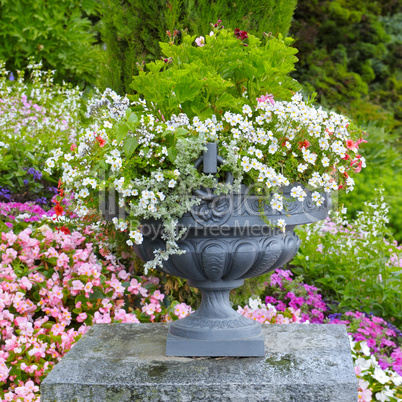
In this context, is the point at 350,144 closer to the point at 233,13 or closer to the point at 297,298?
the point at 233,13

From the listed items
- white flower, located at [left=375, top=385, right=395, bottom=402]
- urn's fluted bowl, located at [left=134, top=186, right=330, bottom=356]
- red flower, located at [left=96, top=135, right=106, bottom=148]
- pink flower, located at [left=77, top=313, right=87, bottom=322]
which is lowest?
white flower, located at [left=375, top=385, right=395, bottom=402]

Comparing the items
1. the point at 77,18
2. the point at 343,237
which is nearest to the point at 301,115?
the point at 343,237

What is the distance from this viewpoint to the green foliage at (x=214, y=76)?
2072 millimetres

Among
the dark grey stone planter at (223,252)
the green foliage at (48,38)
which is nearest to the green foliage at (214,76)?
the dark grey stone planter at (223,252)

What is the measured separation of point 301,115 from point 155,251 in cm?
79

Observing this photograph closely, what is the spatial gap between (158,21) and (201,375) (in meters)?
2.15

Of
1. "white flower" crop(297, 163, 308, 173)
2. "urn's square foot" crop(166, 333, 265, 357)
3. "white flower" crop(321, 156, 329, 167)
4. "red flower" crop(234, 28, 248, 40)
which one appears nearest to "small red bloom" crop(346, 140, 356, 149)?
"white flower" crop(321, 156, 329, 167)

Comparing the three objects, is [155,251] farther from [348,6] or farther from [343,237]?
[348,6]

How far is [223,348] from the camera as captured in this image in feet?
7.37

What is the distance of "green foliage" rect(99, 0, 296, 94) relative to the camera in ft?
10.5

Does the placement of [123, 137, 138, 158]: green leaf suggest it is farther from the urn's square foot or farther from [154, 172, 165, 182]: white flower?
the urn's square foot

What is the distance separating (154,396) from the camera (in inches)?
78.0

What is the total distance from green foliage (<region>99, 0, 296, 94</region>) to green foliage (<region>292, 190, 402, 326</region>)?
53.7 inches

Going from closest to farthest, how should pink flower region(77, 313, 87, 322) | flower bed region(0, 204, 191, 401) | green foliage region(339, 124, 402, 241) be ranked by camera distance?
flower bed region(0, 204, 191, 401), pink flower region(77, 313, 87, 322), green foliage region(339, 124, 402, 241)
